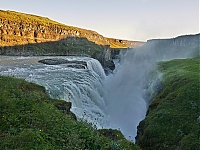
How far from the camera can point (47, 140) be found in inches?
327

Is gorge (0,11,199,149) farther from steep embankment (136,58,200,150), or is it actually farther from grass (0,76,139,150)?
grass (0,76,139,150)

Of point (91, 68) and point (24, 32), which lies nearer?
point (91, 68)

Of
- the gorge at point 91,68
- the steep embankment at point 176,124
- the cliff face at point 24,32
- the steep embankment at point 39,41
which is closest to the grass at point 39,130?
the gorge at point 91,68

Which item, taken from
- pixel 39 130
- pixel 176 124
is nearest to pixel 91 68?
pixel 176 124

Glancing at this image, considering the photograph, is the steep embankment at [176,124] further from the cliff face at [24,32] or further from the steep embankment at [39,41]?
the cliff face at [24,32]

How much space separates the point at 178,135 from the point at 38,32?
119 metres

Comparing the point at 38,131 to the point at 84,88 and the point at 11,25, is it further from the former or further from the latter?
the point at 11,25

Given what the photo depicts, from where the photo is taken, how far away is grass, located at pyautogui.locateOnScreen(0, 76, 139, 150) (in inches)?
312

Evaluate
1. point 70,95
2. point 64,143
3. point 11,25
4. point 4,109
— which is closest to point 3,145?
point 64,143

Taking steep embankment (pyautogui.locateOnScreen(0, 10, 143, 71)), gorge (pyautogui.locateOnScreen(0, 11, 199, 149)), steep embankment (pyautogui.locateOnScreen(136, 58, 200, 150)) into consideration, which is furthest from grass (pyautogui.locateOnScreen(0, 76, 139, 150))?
steep embankment (pyautogui.locateOnScreen(0, 10, 143, 71))

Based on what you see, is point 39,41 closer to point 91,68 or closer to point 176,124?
point 91,68

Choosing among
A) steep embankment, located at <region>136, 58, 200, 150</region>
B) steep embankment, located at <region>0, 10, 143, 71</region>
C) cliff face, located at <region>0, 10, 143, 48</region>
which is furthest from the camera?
cliff face, located at <region>0, 10, 143, 48</region>

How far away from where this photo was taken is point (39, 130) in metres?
8.83

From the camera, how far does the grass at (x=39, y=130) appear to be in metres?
7.93
